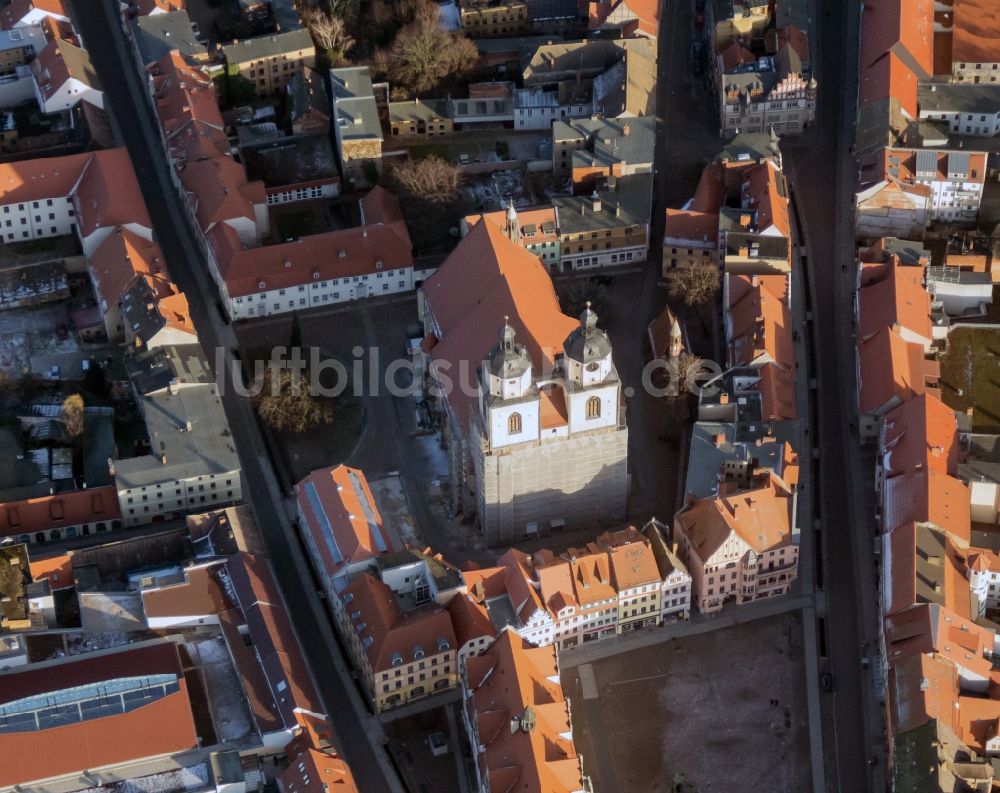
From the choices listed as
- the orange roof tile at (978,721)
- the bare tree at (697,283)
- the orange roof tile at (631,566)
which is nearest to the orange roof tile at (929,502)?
the orange roof tile at (978,721)

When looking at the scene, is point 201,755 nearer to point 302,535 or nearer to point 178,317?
point 302,535

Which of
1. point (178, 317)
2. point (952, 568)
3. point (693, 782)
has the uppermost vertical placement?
point (178, 317)

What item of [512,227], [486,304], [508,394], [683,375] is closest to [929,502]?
[683,375]

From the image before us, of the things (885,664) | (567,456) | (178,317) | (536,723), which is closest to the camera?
(536,723)

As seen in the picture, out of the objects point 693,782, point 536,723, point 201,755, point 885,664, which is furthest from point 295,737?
point 885,664

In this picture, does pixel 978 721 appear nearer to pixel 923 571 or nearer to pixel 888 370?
pixel 923 571

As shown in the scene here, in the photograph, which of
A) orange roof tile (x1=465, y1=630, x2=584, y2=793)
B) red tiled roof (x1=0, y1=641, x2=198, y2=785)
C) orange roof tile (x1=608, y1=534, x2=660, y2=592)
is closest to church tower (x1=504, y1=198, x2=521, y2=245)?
orange roof tile (x1=608, y1=534, x2=660, y2=592)
